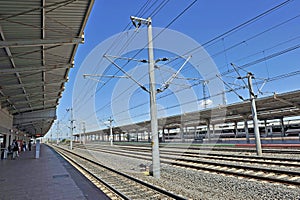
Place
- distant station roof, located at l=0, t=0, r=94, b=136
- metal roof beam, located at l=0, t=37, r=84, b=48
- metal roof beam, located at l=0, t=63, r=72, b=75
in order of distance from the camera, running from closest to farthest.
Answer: distant station roof, located at l=0, t=0, r=94, b=136
metal roof beam, located at l=0, t=37, r=84, b=48
metal roof beam, located at l=0, t=63, r=72, b=75

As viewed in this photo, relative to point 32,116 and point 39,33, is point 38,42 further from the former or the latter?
point 32,116

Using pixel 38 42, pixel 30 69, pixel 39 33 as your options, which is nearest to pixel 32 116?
pixel 30 69

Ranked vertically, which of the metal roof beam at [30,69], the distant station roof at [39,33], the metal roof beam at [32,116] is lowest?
the metal roof beam at [32,116]

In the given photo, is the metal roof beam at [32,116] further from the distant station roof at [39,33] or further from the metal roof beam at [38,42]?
the metal roof beam at [38,42]

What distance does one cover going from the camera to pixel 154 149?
Result: 9891mm

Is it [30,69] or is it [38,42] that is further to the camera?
[30,69]

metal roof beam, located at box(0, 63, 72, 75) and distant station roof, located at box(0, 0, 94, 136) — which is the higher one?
distant station roof, located at box(0, 0, 94, 136)

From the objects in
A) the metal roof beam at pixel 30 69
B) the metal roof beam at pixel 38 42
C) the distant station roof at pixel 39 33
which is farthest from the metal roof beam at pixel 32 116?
the metal roof beam at pixel 38 42

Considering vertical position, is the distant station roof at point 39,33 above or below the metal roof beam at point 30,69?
above

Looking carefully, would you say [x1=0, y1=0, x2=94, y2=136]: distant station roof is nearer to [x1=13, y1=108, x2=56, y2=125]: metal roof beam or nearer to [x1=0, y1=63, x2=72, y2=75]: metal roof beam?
[x1=0, y1=63, x2=72, y2=75]: metal roof beam

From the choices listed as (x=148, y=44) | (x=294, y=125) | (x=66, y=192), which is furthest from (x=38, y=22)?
(x=294, y=125)

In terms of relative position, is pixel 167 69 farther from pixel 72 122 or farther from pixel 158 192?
pixel 72 122

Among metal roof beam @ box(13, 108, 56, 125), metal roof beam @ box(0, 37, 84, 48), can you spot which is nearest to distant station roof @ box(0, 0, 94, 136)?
metal roof beam @ box(0, 37, 84, 48)

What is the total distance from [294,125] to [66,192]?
4173cm
